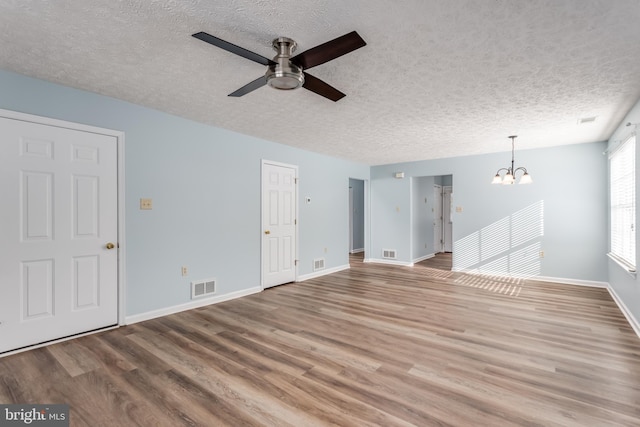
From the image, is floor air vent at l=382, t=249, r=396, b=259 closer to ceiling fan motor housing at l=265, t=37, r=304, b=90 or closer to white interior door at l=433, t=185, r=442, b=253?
white interior door at l=433, t=185, r=442, b=253

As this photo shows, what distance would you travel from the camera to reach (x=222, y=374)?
2.45 metres

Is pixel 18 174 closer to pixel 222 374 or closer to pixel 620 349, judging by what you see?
pixel 222 374

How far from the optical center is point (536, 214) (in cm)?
579

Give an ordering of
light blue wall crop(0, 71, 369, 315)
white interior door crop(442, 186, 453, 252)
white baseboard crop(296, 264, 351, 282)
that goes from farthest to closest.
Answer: white interior door crop(442, 186, 453, 252) < white baseboard crop(296, 264, 351, 282) < light blue wall crop(0, 71, 369, 315)

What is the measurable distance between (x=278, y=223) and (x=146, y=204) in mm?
2168

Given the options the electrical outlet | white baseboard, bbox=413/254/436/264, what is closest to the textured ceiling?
the electrical outlet

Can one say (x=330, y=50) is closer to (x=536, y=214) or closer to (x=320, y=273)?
(x=320, y=273)

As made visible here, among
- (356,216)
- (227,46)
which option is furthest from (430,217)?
(227,46)

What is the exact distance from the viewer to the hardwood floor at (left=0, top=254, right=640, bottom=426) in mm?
1970

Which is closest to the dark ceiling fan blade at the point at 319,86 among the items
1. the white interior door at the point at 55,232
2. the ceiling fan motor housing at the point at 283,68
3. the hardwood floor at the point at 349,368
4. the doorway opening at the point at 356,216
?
the ceiling fan motor housing at the point at 283,68

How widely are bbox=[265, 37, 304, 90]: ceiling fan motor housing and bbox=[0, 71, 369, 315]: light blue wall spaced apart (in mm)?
2222

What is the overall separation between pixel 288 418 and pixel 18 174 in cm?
314

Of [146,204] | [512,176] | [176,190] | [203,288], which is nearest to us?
[146,204]

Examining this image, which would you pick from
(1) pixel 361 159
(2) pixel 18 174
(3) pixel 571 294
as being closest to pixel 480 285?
(3) pixel 571 294
